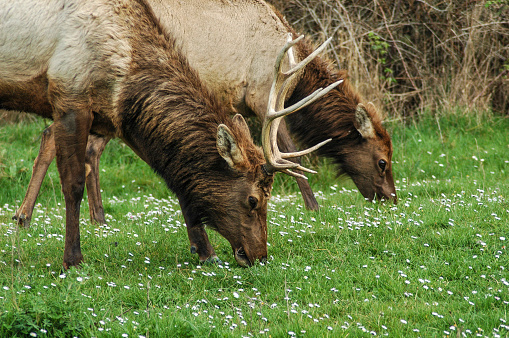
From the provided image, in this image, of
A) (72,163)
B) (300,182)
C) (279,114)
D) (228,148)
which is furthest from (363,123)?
(72,163)

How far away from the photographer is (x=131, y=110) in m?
5.11

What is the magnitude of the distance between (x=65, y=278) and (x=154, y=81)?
5.66 ft

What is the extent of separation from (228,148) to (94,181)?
2.85m

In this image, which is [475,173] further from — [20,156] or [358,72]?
[20,156]

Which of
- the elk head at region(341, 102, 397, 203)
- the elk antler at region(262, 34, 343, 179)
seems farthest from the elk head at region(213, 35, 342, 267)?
the elk head at region(341, 102, 397, 203)

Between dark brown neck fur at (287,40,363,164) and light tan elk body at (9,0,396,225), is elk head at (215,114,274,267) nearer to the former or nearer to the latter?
light tan elk body at (9,0,396,225)

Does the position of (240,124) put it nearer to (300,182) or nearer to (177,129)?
(177,129)

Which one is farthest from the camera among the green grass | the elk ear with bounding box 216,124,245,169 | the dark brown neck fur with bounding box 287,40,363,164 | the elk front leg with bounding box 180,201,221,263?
the dark brown neck fur with bounding box 287,40,363,164

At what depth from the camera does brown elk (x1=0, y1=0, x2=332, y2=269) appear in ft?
16.4

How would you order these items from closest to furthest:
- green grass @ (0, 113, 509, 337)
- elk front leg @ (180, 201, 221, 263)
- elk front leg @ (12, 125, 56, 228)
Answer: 1. green grass @ (0, 113, 509, 337)
2. elk front leg @ (180, 201, 221, 263)
3. elk front leg @ (12, 125, 56, 228)

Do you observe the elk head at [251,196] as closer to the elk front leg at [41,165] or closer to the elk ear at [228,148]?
the elk ear at [228,148]

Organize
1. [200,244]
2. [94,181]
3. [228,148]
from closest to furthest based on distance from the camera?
[228,148], [200,244], [94,181]

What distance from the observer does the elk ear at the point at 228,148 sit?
15.8 ft

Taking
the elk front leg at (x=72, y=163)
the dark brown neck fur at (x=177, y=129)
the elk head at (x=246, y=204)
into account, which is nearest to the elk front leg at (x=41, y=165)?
the elk front leg at (x=72, y=163)
